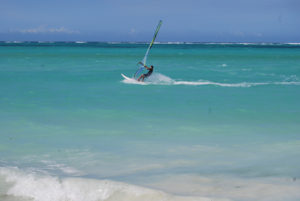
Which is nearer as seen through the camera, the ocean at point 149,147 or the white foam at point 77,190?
the white foam at point 77,190

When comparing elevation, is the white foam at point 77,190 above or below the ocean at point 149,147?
below

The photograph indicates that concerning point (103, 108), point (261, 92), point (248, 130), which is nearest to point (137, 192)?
point (248, 130)

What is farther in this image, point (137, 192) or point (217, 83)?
point (217, 83)

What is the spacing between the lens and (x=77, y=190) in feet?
17.5

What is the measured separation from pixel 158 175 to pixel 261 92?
12.6 m

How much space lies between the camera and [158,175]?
19.9 ft

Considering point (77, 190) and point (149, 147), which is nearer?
point (77, 190)

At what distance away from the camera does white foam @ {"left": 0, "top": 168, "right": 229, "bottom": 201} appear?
5.12m

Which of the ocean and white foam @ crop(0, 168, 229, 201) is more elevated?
the ocean

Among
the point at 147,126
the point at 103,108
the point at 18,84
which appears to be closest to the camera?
the point at 147,126

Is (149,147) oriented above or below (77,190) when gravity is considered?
above

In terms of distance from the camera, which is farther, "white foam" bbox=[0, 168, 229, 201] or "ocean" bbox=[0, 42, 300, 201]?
"ocean" bbox=[0, 42, 300, 201]

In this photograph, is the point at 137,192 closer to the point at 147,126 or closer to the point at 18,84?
the point at 147,126

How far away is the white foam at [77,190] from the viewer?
5.12m
